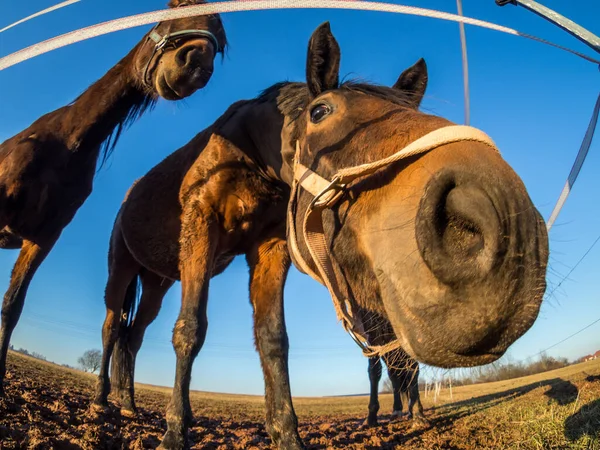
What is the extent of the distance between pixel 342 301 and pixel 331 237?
38 centimetres

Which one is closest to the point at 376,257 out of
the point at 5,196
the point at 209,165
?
the point at 209,165

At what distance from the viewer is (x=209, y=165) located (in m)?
4.02

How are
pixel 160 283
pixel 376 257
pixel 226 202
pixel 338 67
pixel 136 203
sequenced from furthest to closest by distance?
pixel 160 283
pixel 136 203
pixel 226 202
pixel 338 67
pixel 376 257

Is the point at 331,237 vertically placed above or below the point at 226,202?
below

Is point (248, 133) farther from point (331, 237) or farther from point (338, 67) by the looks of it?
point (331, 237)

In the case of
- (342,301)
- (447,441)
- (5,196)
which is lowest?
(447,441)

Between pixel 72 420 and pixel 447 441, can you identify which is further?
pixel 447 441

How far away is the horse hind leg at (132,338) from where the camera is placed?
5.87 m

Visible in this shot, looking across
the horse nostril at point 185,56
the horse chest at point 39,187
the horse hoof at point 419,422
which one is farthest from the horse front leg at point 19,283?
the horse hoof at point 419,422

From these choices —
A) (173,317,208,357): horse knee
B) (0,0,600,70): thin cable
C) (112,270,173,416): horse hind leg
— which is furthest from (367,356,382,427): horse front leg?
(0,0,600,70): thin cable

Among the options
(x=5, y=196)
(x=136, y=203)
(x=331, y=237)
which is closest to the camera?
(x=331, y=237)

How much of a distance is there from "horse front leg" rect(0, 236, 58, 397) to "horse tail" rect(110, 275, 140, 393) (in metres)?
1.73

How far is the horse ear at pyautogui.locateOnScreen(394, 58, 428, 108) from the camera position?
10.7 ft

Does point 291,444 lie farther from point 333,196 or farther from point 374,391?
point 374,391
